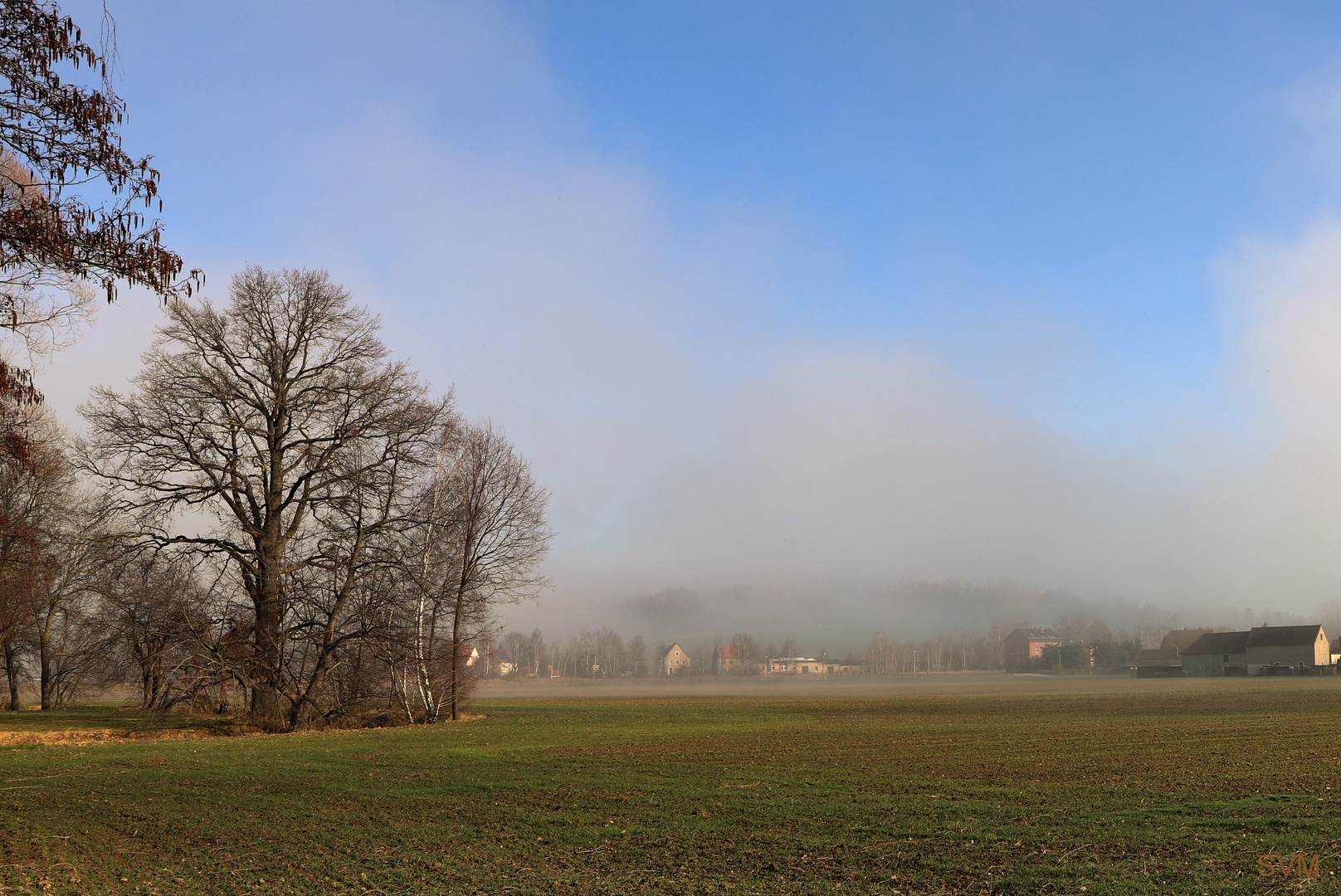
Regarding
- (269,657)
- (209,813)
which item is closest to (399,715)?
(269,657)

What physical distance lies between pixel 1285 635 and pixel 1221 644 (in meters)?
8.50

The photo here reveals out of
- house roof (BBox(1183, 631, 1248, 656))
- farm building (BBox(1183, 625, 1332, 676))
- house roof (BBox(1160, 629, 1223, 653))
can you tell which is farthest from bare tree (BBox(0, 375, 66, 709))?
house roof (BBox(1160, 629, 1223, 653))

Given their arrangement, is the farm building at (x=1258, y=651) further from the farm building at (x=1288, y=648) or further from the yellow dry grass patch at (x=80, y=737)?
the yellow dry grass patch at (x=80, y=737)

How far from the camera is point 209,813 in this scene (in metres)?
14.0

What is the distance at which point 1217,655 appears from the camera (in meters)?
116

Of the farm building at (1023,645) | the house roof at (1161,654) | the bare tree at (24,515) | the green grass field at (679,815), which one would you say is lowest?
the farm building at (1023,645)

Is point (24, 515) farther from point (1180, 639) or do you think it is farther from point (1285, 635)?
point (1180, 639)

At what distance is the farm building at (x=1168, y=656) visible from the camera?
395 ft

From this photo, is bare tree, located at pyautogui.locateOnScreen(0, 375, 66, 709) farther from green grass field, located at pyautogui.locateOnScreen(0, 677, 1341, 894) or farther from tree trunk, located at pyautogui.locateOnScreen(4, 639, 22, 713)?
green grass field, located at pyautogui.locateOnScreen(0, 677, 1341, 894)

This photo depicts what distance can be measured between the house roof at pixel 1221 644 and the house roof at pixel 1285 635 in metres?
1.46

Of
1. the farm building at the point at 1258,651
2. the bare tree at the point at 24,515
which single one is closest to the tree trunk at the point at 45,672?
the bare tree at the point at 24,515

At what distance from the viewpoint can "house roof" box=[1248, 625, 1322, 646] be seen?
358 feet

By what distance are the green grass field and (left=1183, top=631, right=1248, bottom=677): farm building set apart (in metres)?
102

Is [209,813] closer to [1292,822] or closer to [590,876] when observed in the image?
[590,876]
